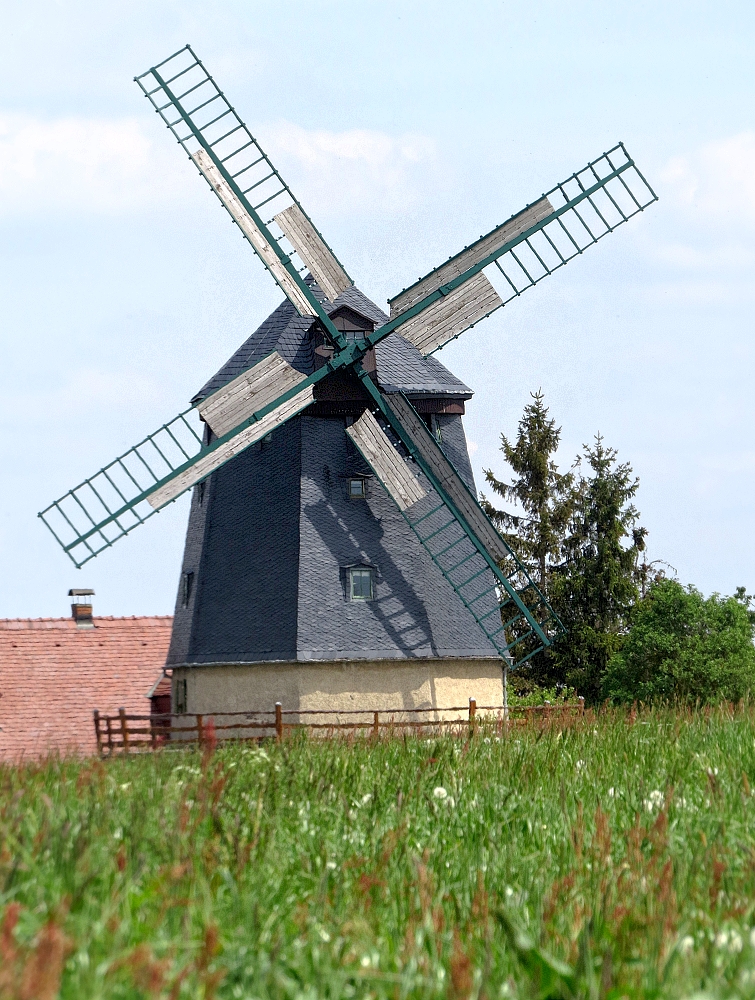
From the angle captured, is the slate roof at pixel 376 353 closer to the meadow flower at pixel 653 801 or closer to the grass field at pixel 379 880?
the grass field at pixel 379 880

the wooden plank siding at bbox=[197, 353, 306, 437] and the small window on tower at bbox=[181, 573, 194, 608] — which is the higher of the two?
the wooden plank siding at bbox=[197, 353, 306, 437]

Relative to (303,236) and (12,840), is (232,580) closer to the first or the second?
(303,236)

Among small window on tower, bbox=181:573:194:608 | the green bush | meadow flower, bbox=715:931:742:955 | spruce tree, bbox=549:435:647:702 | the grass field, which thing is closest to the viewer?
the grass field

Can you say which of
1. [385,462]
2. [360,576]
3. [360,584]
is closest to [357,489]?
[385,462]

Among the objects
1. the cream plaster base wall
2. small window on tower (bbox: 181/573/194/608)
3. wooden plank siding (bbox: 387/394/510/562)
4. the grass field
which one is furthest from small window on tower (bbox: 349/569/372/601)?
the grass field

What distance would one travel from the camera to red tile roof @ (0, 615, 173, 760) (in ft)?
88.9

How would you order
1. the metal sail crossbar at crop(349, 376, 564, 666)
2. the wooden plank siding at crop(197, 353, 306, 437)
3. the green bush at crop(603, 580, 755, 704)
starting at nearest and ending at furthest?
the wooden plank siding at crop(197, 353, 306, 437), the metal sail crossbar at crop(349, 376, 564, 666), the green bush at crop(603, 580, 755, 704)

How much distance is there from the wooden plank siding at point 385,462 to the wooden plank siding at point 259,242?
6.49ft

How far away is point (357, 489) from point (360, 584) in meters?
1.54

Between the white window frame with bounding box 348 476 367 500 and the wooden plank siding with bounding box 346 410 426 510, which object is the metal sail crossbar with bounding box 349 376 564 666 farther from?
the white window frame with bounding box 348 476 367 500

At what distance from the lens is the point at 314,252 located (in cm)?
1948

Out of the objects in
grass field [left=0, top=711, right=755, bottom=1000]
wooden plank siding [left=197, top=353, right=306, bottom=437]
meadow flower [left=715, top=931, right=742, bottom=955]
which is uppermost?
wooden plank siding [left=197, top=353, right=306, bottom=437]

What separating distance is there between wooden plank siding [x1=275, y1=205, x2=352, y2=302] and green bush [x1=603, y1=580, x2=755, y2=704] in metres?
10.7

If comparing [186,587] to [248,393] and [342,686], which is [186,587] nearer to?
[342,686]
